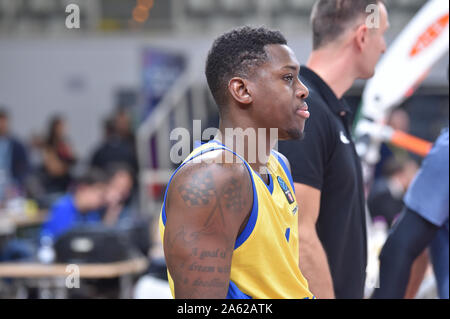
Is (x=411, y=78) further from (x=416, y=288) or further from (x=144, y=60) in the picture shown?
(x=144, y=60)

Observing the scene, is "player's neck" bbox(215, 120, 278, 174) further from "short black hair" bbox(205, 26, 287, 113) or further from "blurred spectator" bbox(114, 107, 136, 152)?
"blurred spectator" bbox(114, 107, 136, 152)

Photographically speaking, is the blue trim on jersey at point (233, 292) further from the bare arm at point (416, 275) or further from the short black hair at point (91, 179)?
the short black hair at point (91, 179)

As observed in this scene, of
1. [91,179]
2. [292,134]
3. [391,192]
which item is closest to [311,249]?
[292,134]

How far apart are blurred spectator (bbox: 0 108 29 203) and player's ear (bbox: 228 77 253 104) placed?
22.0 ft

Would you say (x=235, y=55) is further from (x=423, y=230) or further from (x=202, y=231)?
(x=423, y=230)

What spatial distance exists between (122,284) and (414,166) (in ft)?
10.5

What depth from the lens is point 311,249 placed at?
71.2 inches

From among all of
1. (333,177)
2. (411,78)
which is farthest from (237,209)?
(411,78)

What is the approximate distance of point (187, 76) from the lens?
8273 mm

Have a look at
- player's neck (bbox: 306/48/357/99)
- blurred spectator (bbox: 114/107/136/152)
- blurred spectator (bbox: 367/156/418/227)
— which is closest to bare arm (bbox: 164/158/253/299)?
player's neck (bbox: 306/48/357/99)

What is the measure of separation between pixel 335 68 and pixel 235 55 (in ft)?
2.53

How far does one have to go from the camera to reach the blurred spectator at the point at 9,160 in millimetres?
7849

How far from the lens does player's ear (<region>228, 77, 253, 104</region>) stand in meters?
1.41

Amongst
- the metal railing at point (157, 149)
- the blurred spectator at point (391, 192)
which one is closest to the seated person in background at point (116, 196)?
the metal railing at point (157, 149)
